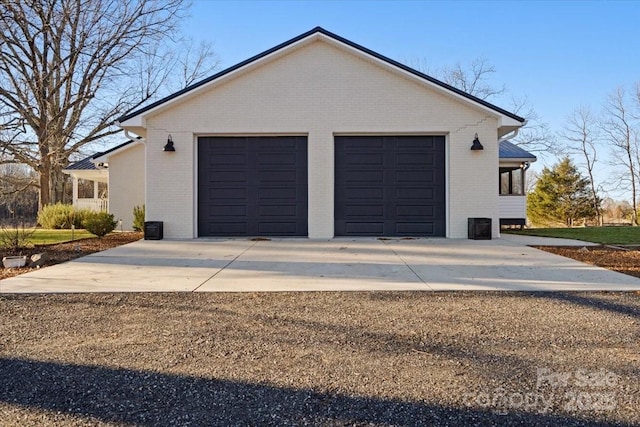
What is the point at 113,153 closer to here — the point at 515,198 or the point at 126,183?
the point at 126,183

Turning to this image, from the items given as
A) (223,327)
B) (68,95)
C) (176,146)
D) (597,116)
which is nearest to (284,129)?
(176,146)

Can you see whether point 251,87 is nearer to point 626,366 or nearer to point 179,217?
point 179,217

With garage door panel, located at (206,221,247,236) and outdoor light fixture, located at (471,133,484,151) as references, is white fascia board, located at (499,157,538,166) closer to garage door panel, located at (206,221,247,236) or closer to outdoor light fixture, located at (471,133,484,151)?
outdoor light fixture, located at (471,133,484,151)

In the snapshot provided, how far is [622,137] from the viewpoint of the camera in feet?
117

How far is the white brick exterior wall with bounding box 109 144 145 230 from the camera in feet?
57.3

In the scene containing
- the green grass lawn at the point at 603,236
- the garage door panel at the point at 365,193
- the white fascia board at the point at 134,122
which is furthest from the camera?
the garage door panel at the point at 365,193

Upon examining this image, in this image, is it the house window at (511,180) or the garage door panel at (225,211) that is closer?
the garage door panel at (225,211)

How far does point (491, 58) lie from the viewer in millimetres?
30047

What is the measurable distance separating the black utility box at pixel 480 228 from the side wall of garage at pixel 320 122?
0.95 ft

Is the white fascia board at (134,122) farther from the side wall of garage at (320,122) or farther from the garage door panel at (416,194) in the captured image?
the garage door panel at (416,194)

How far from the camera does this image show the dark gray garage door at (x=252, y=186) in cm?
1159

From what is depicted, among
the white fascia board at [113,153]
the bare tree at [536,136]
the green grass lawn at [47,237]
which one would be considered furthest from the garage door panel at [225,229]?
the bare tree at [536,136]

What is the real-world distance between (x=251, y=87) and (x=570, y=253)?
8870mm

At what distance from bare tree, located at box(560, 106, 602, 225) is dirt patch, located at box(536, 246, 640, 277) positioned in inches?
1252
